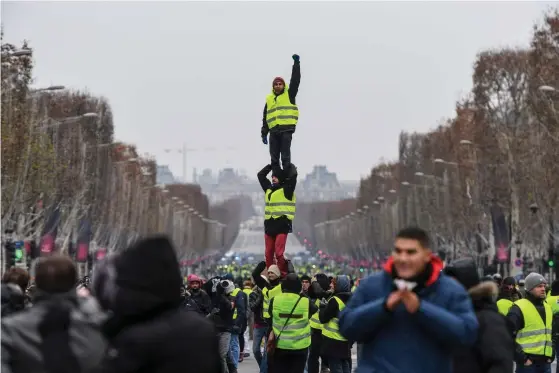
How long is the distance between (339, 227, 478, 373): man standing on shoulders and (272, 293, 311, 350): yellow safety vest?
37.3ft

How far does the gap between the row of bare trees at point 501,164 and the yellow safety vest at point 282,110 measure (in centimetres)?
2817

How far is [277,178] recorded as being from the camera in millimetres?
26578

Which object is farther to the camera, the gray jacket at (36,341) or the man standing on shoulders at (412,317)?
the man standing on shoulders at (412,317)

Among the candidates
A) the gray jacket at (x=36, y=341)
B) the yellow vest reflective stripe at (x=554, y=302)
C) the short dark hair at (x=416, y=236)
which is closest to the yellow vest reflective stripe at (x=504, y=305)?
the yellow vest reflective stripe at (x=554, y=302)

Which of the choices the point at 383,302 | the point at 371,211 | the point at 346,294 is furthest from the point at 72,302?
the point at 371,211

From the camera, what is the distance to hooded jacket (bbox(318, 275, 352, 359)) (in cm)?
2228

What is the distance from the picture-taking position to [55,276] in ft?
30.8

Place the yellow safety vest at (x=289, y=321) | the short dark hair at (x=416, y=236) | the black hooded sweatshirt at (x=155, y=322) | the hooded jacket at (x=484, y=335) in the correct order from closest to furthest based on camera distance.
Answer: the black hooded sweatshirt at (x=155, y=322) < the short dark hair at (x=416, y=236) < the hooded jacket at (x=484, y=335) < the yellow safety vest at (x=289, y=321)

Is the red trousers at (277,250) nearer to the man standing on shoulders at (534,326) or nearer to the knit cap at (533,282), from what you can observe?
the man standing on shoulders at (534,326)

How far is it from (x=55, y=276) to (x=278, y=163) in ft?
57.5

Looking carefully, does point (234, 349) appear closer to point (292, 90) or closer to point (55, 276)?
point (292, 90)

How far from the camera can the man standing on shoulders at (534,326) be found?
17.5m

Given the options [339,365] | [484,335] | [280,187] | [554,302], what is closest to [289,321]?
[339,365]

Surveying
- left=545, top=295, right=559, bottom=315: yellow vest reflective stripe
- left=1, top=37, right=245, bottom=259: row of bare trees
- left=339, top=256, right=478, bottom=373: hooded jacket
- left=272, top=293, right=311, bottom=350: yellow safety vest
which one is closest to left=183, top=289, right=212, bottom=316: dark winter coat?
left=272, top=293, right=311, bottom=350: yellow safety vest
